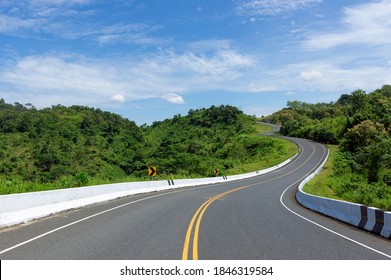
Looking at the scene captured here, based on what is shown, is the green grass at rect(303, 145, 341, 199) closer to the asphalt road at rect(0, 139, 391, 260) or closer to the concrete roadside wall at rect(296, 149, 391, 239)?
the concrete roadside wall at rect(296, 149, 391, 239)

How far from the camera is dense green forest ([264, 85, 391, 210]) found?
34312mm

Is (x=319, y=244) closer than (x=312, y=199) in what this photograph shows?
Yes

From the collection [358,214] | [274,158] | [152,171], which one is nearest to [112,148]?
[274,158]

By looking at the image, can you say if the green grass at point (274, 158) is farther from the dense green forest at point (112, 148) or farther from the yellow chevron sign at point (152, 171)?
the yellow chevron sign at point (152, 171)

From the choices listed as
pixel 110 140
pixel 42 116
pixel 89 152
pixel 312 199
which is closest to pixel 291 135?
pixel 110 140

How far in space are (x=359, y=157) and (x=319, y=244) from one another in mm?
46755

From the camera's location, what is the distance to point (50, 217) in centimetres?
1438

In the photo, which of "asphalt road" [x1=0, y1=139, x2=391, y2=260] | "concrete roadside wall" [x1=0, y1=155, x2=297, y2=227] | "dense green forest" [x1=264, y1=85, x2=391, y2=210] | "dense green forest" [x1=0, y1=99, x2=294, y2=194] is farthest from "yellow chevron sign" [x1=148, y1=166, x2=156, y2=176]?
"asphalt road" [x1=0, y1=139, x2=391, y2=260]

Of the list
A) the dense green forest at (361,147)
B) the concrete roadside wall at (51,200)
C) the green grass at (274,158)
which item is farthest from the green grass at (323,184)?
the concrete roadside wall at (51,200)

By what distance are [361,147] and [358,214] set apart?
203 ft

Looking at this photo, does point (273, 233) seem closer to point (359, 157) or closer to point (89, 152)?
point (359, 157)

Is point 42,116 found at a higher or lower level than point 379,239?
higher

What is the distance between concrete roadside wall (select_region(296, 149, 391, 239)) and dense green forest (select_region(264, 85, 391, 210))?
6.27 metres
